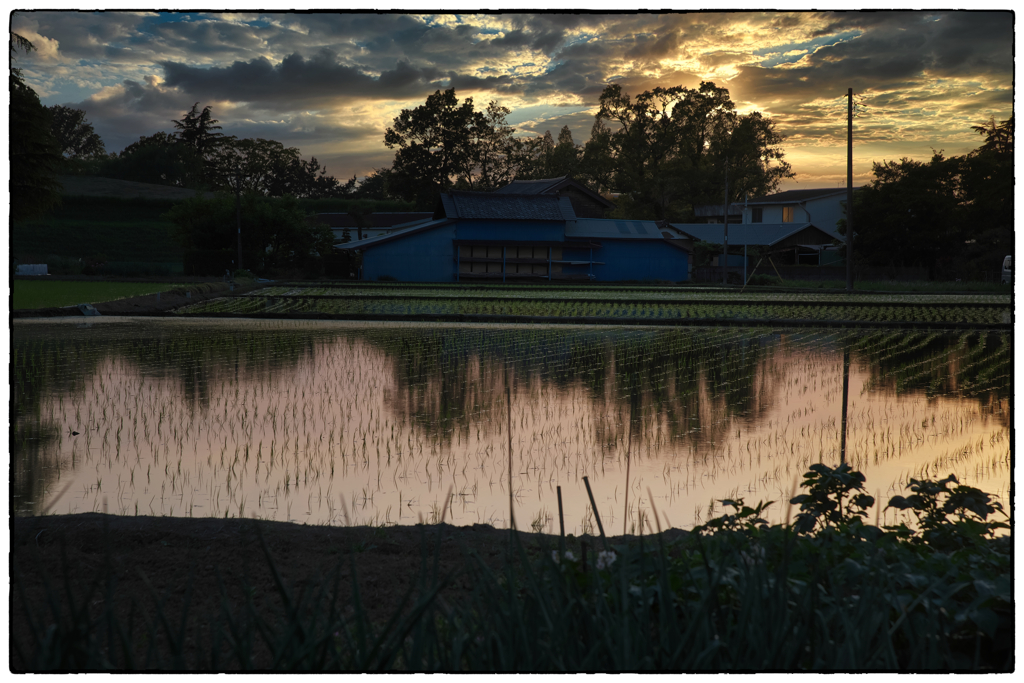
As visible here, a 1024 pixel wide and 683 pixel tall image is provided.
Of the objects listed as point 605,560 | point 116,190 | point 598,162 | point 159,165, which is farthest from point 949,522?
point 598,162

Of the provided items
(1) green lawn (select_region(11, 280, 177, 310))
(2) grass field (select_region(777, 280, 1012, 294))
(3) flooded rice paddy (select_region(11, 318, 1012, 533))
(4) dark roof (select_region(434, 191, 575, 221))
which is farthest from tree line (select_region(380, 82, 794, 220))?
(1) green lawn (select_region(11, 280, 177, 310))

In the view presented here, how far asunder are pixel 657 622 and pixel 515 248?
35068 mm

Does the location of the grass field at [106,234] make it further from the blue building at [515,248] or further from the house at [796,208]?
the house at [796,208]

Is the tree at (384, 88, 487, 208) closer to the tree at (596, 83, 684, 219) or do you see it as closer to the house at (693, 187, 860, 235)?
the tree at (596, 83, 684, 219)

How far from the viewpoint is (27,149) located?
423 centimetres

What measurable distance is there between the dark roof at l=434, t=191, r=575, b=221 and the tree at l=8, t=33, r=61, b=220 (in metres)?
30.8

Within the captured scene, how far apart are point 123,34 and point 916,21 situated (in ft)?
10.2

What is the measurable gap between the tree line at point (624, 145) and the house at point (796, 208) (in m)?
8.61

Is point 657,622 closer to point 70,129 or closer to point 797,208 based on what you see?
point 70,129

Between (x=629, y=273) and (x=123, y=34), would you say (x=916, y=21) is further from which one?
(x=629, y=273)

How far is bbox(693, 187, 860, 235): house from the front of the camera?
4909 cm

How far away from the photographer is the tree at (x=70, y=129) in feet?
13.9

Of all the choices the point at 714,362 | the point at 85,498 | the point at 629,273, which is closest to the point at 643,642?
the point at 85,498

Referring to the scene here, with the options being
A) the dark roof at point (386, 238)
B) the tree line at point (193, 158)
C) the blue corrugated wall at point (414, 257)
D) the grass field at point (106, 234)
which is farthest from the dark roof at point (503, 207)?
the grass field at point (106, 234)
